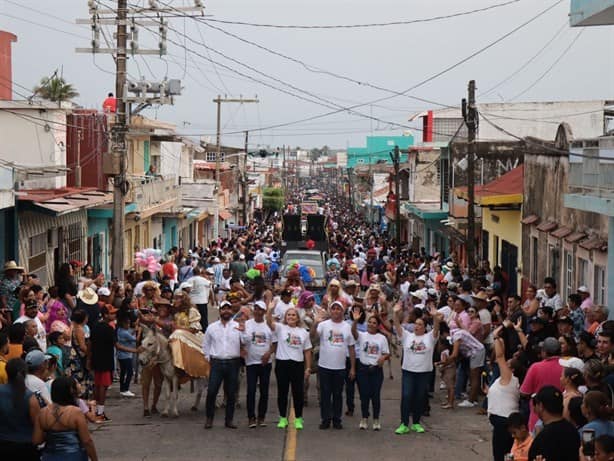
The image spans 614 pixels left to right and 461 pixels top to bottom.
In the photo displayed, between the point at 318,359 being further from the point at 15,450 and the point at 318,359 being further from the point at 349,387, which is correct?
the point at 15,450

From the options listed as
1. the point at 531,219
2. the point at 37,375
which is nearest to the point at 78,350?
the point at 37,375

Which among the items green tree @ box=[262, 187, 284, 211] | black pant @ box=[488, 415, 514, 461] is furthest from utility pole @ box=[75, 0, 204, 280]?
green tree @ box=[262, 187, 284, 211]

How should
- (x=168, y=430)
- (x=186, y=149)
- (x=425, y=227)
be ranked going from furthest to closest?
(x=186, y=149), (x=425, y=227), (x=168, y=430)

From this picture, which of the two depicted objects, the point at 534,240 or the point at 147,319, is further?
the point at 534,240

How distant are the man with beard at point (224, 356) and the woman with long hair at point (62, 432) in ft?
16.6

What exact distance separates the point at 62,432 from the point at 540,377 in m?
4.84

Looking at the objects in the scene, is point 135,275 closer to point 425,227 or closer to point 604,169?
point 604,169

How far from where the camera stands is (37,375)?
1061 cm

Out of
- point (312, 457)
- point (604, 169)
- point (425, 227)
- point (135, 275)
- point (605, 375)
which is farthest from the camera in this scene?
point (425, 227)

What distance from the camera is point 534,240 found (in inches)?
1097

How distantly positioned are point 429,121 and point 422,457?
47388 mm

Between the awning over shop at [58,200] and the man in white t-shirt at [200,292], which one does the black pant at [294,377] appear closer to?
the man in white t-shirt at [200,292]

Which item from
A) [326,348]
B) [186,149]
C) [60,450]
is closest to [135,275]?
[326,348]

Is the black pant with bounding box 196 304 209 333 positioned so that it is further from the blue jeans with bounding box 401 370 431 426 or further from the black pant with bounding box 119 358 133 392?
the blue jeans with bounding box 401 370 431 426
